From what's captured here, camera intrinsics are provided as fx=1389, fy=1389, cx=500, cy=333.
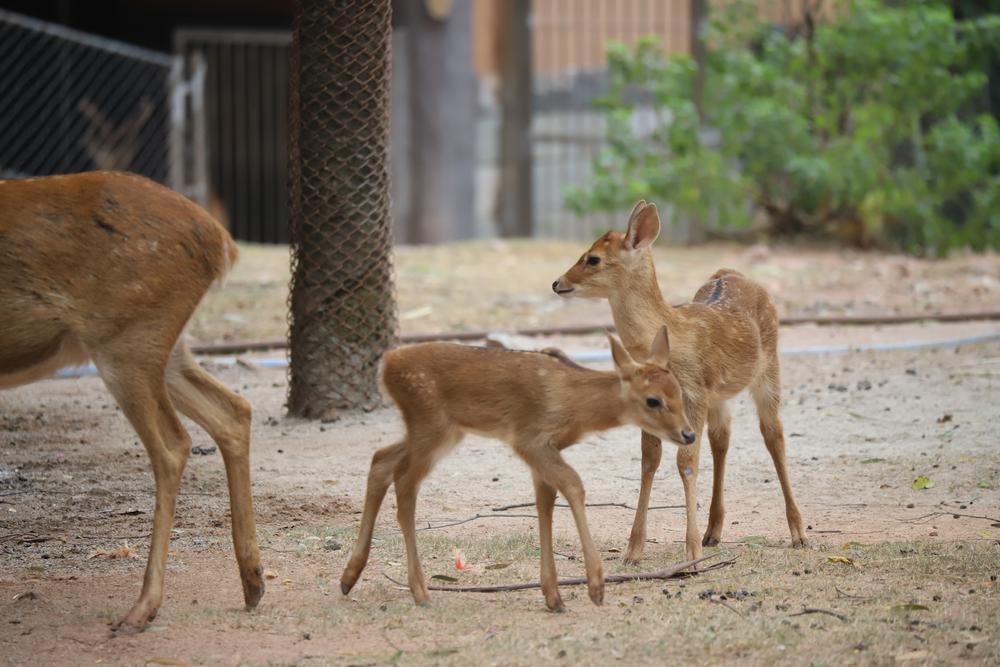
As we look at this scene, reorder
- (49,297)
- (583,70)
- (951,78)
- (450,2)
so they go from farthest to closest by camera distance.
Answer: (583,70)
(450,2)
(951,78)
(49,297)

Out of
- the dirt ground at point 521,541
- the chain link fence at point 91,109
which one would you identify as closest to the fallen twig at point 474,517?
the dirt ground at point 521,541

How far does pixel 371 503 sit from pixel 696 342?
157 cm

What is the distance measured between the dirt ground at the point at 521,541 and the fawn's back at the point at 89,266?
0.99 m

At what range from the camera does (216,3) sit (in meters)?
18.6

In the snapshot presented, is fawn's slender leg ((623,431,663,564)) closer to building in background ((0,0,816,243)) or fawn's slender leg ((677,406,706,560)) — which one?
fawn's slender leg ((677,406,706,560))

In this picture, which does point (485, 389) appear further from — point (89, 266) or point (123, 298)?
point (89, 266)

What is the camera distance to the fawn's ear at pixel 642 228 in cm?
613

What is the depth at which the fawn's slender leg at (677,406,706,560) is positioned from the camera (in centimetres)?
556

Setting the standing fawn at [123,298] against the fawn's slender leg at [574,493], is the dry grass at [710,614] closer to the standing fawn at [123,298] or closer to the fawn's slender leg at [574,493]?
the fawn's slender leg at [574,493]

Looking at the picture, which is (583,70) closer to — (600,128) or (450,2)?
(600,128)

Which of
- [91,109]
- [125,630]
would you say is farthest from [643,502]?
[91,109]

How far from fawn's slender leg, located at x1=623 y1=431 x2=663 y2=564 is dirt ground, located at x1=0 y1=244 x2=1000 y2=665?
6 cm

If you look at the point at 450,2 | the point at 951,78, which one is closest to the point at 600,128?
the point at 450,2

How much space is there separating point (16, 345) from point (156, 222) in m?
0.66
